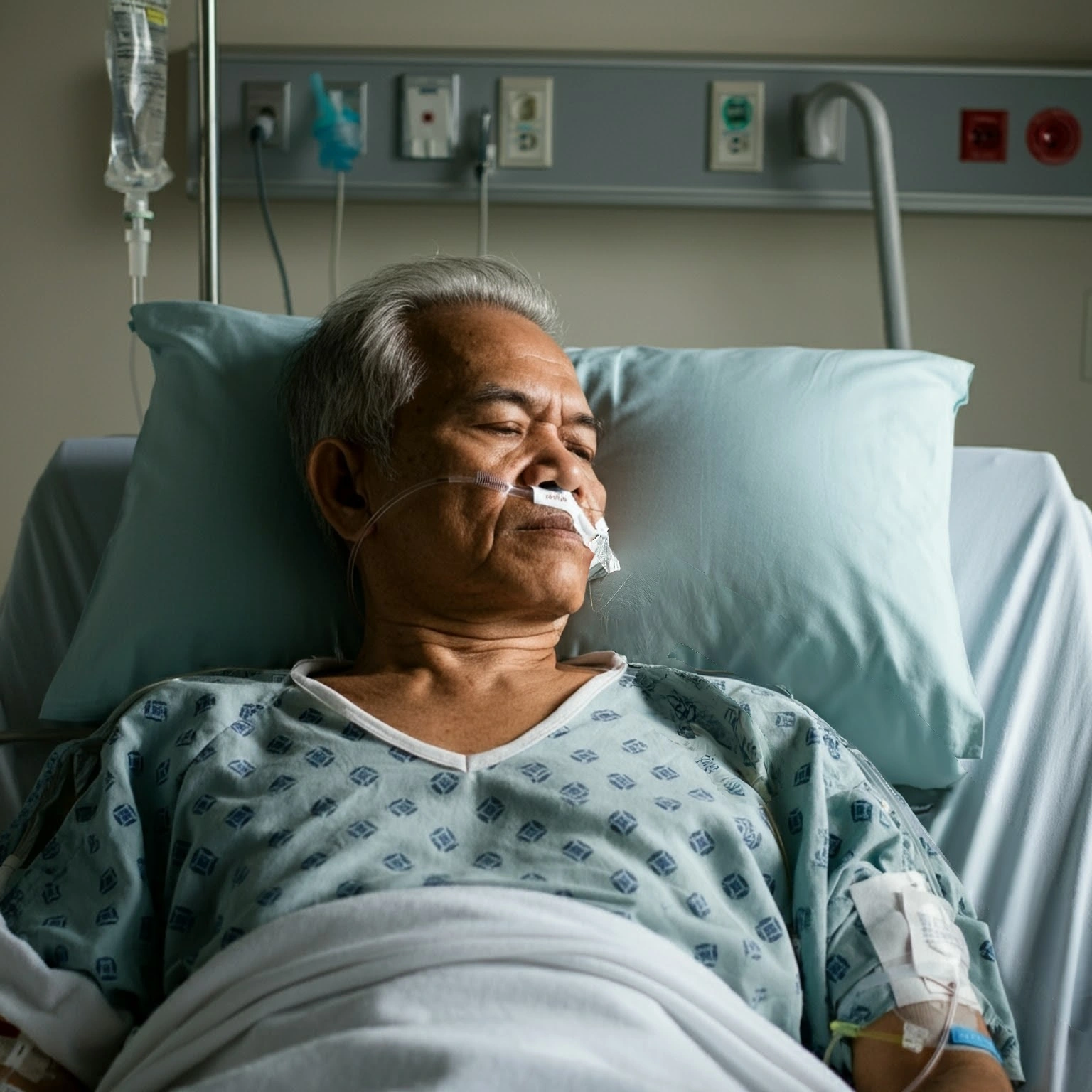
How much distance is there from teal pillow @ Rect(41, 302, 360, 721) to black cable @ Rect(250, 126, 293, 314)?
2.67ft

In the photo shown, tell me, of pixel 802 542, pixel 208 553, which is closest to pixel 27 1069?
pixel 208 553

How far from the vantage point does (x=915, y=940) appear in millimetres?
1218

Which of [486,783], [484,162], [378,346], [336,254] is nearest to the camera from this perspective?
[486,783]

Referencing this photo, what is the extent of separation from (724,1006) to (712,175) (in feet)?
5.80

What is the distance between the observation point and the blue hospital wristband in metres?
1.17

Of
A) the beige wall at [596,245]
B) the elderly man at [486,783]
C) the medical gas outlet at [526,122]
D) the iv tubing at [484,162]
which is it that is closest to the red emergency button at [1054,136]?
the beige wall at [596,245]

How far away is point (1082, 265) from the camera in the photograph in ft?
8.47

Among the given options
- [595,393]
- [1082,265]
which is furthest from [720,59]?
[595,393]

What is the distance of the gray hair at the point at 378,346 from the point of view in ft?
5.20

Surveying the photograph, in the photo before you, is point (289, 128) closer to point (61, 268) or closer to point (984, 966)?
point (61, 268)

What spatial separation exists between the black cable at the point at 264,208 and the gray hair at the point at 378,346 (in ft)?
2.79

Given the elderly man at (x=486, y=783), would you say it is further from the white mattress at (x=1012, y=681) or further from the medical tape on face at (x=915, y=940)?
the white mattress at (x=1012, y=681)

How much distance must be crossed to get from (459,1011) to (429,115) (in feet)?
6.04

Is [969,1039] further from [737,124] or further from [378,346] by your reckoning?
[737,124]
